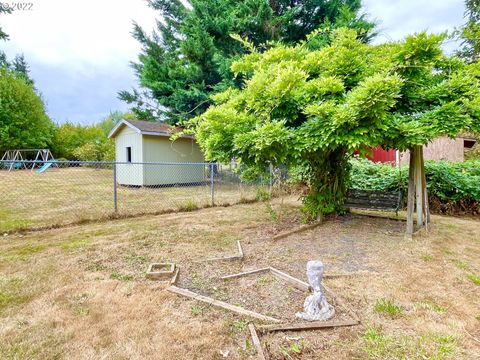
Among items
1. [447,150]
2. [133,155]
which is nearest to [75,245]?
[133,155]

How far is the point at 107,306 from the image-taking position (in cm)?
251

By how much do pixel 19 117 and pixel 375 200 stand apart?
86.3 feet

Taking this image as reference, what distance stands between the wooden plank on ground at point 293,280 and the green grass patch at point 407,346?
0.77 m

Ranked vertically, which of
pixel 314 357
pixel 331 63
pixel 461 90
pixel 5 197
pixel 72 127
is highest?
pixel 72 127

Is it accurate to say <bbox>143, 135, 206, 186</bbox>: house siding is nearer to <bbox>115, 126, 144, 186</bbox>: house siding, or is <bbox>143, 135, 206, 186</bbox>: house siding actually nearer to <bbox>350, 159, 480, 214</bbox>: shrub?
<bbox>115, 126, 144, 186</bbox>: house siding

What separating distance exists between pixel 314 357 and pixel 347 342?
32 cm

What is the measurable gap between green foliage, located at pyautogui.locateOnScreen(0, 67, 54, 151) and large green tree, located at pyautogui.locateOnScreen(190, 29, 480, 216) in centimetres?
2383

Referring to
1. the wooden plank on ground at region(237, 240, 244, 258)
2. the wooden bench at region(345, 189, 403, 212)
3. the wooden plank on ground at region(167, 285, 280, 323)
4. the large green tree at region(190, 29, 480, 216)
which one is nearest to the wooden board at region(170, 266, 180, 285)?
the wooden plank on ground at region(167, 285, 280, 323)

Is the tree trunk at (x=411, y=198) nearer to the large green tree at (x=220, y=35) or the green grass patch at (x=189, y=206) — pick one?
the green grass patch at (x=189, y=206)

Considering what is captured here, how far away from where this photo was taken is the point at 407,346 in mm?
1979

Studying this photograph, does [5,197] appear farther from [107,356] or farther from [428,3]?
[428,3]

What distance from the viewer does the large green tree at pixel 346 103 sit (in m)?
3.83

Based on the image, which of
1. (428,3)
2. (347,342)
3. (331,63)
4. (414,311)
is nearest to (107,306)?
(347,342)

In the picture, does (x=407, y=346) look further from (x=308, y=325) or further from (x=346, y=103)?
(x=346, y=103)
